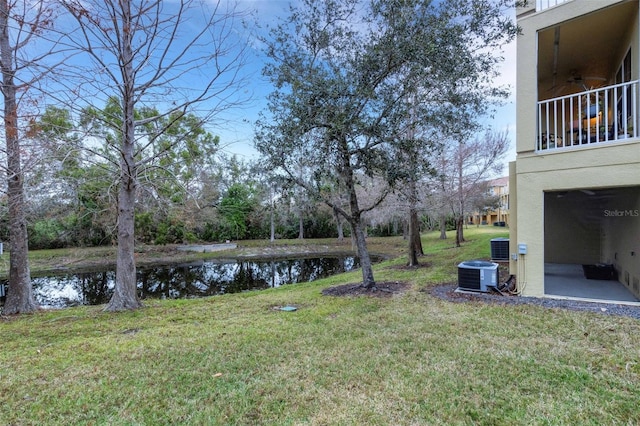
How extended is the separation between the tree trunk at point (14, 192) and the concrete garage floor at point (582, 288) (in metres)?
10.5

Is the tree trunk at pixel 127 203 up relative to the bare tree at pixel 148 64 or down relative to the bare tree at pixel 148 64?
down

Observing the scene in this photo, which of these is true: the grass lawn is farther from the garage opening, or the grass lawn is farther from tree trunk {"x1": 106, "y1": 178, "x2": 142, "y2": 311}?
the garage opening

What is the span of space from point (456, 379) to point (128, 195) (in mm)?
6855

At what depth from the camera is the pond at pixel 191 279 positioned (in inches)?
464

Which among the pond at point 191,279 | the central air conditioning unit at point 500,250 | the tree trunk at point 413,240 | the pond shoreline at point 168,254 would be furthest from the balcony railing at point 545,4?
the pond shoreline at point 168,254

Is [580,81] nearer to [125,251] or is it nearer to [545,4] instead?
[545,4]

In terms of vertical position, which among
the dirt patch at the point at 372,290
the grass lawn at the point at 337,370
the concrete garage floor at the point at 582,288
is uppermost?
the concrete garage floor at the point at 582,288

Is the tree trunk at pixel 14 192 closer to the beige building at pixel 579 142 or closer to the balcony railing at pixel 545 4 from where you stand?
the beige building at pixel 579 142

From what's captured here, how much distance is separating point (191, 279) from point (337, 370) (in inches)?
512

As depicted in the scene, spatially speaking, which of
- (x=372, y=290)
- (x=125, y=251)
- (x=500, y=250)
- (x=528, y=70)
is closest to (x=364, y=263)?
(x=372, y=290)

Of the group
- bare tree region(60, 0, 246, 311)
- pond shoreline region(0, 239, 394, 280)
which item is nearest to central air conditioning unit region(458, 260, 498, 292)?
bare tree region(60, 0, 246, 311)

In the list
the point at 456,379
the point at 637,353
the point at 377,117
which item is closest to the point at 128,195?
the point at 377,117

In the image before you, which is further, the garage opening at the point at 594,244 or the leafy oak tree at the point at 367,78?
the leafy oak tree at the point at 367,78

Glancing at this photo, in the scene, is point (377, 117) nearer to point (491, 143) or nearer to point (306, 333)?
point (306, 333)
